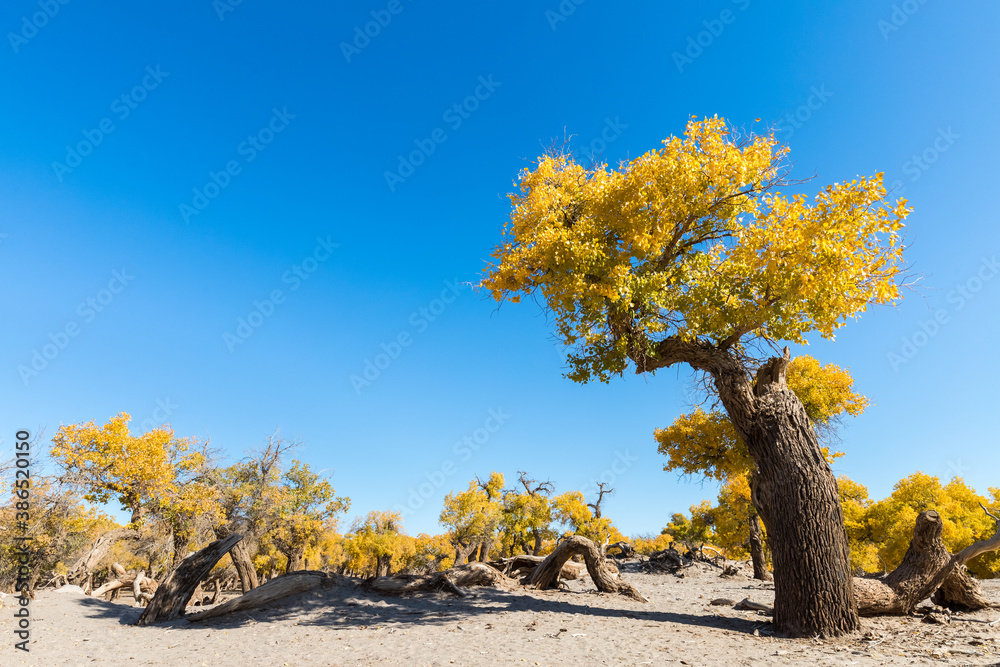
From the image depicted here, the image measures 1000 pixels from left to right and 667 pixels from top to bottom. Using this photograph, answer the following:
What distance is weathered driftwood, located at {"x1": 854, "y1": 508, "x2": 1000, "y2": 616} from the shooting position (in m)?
8.06

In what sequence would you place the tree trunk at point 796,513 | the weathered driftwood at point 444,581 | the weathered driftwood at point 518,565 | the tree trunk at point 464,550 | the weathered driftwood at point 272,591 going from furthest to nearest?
the tree trunk at point 464,550 → the weathered driftwood at point 518,565 → the weathered driftwood at point 444,581 → the weathered driftwood at point 272,591 → the tree trunk at point 796,513

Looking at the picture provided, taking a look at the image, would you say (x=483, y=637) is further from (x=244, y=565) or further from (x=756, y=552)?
(x=756, y=552)

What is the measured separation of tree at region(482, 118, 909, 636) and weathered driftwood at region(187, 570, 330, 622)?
26.4 feet

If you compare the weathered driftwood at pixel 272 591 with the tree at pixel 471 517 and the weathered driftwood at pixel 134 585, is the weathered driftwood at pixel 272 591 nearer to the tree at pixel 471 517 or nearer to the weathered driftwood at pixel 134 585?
the weathered driftwood at pixel 134 585

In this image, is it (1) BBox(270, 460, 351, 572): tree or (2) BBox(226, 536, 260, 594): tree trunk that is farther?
(1) BBox(270, 460, 351, 572): tree

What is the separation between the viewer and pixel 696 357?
8867 mm

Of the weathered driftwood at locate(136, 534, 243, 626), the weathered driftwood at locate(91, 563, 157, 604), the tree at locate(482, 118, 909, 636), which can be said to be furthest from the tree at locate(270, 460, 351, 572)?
the tree at locate(482, 118, 909, 636)

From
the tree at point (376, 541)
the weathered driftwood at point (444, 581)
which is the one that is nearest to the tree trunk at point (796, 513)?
the weathered driftwood at point (444, 581)

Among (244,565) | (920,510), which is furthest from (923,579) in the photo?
(244,565)

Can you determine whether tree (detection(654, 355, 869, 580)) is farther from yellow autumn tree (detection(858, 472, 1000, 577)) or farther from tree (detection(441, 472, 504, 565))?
tree (detection(441, 472, 504, 565))

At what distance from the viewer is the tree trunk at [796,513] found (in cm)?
688

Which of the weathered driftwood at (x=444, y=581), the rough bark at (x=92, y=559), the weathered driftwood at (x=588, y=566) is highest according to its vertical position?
the weathered driftwood at (x=588, y=566)

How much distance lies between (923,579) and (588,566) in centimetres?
662

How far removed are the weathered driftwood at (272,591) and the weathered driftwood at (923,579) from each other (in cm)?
1089
